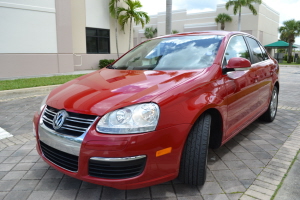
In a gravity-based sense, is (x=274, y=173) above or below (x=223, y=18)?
below

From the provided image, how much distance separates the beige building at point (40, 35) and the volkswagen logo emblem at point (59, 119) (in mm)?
10684

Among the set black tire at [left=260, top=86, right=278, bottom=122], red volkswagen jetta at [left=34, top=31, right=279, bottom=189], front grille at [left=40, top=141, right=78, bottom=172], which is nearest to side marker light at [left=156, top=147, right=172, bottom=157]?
red volkswagen jetta at [left=34, top=31, right=279, bottom=189]

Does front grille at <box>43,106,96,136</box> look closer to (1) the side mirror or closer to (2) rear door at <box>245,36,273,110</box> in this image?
(1) the side mirror

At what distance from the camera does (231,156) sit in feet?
10.6

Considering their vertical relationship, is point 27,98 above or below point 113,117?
below

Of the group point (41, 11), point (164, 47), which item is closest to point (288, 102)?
point (164, 47)

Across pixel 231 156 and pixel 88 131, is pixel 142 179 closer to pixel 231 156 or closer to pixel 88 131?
pixel 88 131

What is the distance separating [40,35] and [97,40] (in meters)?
4.90

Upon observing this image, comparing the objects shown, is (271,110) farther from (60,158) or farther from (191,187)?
(60,158)

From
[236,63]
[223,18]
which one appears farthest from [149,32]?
[236,63]

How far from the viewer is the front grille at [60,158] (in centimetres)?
213

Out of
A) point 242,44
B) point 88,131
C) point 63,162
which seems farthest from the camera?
point 242,44

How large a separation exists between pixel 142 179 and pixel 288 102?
19.4 ft

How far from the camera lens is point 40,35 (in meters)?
11.9
